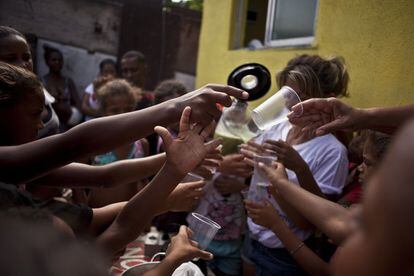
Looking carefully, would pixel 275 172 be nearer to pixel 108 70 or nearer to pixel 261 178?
pixel 261 178

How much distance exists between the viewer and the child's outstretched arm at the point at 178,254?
4.27ft

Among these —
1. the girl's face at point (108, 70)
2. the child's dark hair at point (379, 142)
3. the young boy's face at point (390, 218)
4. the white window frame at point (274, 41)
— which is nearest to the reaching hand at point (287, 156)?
the child's dark hair at point (379, 142)

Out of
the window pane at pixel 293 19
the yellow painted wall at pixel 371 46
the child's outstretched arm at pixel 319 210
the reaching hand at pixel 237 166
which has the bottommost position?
the reaching hand at pixel 237 166

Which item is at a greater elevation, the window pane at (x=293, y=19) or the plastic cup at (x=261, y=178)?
the window pane at (x=293, y=19)

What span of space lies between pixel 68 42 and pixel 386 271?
9.86 m

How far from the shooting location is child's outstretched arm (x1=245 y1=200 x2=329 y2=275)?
1.85m

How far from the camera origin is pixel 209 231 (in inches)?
61.5

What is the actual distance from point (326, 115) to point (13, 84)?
1.48 metres

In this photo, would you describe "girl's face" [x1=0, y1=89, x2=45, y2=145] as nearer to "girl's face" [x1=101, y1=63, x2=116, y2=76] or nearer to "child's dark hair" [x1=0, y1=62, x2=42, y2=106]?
"child's dark hair" [x1=0, y1=62, x2=42, y2=106]

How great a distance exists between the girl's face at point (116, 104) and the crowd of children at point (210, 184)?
634 millimetres

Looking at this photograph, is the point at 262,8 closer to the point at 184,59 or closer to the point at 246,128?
the point at 246,128

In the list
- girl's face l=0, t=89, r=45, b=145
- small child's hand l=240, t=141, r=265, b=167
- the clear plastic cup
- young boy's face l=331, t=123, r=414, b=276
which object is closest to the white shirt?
small child's hand l=240, t=141, r=265, b=167

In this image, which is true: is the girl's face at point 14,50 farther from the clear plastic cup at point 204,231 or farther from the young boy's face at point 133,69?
the young boy's face at point 133,69

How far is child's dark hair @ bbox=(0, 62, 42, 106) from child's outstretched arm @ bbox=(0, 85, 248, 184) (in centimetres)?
22
